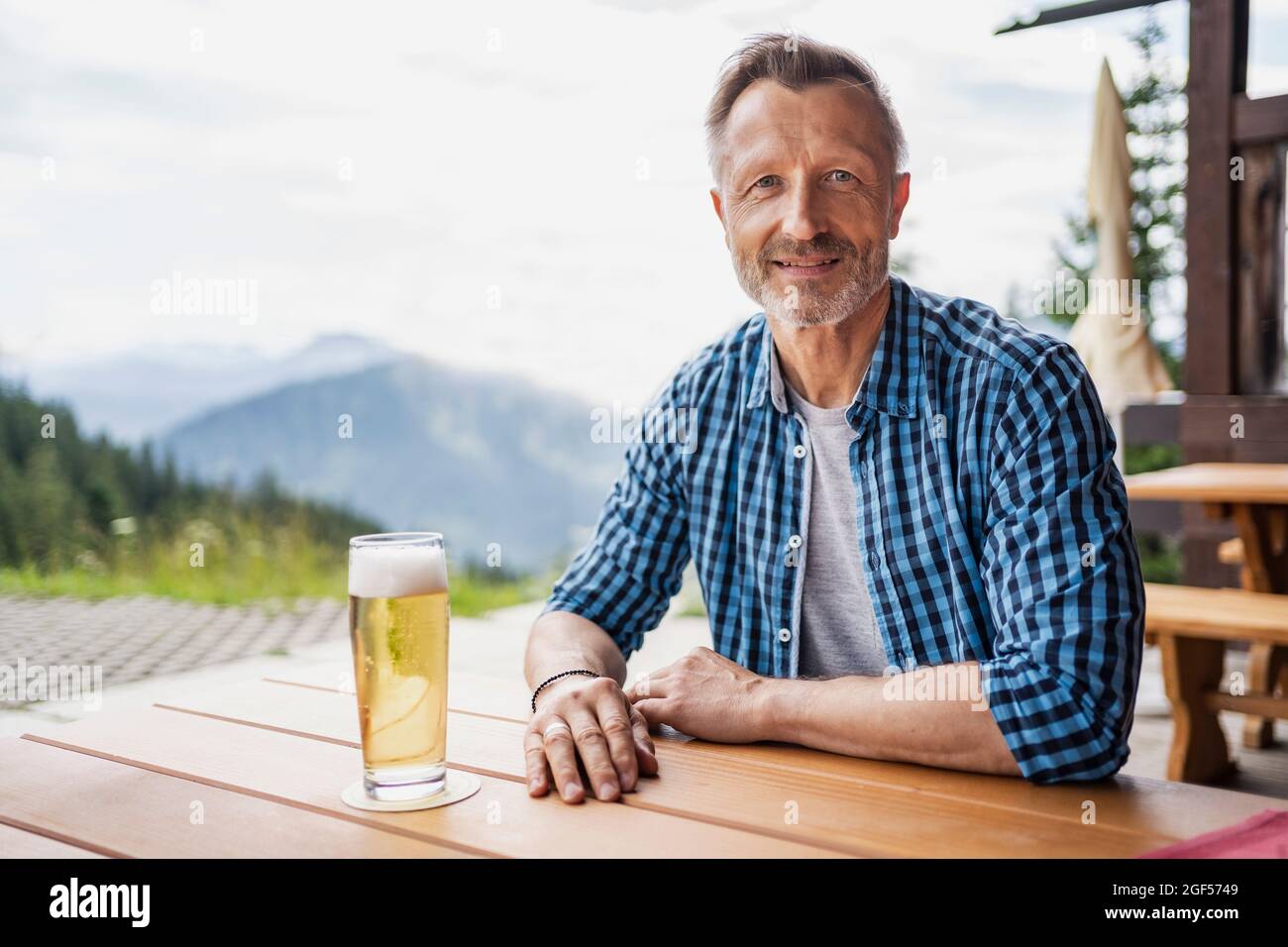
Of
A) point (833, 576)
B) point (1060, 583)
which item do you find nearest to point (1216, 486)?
point (833, 576)

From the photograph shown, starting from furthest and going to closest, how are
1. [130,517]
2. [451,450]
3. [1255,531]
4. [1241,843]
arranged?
1. [451,450]
2. [130,517]
3. [1255,531]
4. [1241,843]

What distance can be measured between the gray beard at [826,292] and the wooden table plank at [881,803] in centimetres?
73

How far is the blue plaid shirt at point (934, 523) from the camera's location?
48.0 inches

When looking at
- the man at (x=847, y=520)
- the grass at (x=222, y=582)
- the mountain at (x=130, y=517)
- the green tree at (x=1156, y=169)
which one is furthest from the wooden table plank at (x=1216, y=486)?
the mountain at (x=130, y=517)

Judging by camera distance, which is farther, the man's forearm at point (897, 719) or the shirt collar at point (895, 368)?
the shirt collar at point (895, 368)

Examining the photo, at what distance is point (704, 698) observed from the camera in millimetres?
1294

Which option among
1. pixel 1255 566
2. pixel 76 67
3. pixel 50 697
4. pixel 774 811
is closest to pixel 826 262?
pixel 774 811

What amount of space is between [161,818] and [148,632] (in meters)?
4.79

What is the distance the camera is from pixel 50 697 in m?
4.25

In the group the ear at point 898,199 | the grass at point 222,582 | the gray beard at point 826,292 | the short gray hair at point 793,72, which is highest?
the short gray hair at point 793,72

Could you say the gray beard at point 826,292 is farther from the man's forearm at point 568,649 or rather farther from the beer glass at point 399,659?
the beer glass at point 399,659

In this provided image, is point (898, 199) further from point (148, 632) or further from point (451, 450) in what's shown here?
point (451, 450)
